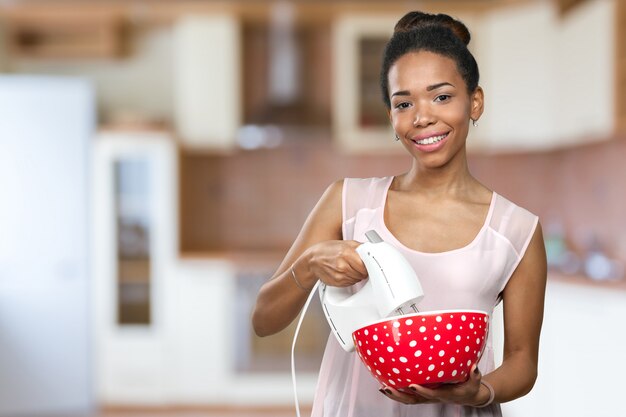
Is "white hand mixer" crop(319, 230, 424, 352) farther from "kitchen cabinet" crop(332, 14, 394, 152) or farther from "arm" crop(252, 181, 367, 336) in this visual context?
"kitchen cabinet" crop(332, 14, 394, 152)

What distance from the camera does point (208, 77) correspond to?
459 cm

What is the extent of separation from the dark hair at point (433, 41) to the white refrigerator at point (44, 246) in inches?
137

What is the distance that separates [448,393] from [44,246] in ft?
11.8

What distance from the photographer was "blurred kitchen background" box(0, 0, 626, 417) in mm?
4207

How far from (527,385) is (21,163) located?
12.0ft

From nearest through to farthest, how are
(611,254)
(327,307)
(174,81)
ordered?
1. (327,307)
2. (611,254)
3. (174,81)

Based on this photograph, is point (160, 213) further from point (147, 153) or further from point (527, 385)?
point (527, 385)

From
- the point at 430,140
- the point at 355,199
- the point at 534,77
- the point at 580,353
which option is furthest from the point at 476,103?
the point at 534,77

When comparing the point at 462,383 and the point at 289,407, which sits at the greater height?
the point at 462,383

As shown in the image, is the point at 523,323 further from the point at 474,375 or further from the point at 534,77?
the point at 534,77

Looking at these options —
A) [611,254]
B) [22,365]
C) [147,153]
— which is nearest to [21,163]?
[147,153]

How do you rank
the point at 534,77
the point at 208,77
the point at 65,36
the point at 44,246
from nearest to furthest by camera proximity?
the point at 44,246
the point at 534,77
the point at 208,77
the point at 65,36

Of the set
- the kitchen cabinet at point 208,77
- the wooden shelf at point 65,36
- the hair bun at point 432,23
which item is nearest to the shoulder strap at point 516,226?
A: the hair bun at point 432,23

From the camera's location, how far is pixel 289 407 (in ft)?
14.3
